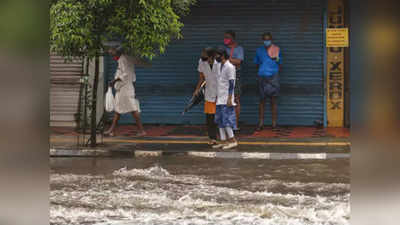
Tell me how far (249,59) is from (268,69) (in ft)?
3.53

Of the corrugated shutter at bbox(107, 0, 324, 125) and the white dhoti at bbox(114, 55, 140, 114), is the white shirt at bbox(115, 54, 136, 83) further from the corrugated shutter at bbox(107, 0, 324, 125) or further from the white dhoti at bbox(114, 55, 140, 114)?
the corrugated shutter at bbox(107, 0, 324, 125)

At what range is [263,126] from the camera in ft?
44.4

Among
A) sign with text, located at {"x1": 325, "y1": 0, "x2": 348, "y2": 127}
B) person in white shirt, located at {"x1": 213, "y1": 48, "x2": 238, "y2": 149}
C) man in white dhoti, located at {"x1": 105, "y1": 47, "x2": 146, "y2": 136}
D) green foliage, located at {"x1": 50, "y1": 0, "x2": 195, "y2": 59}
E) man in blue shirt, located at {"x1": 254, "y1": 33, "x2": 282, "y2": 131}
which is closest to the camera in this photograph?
green foliage, located at {"x1": 50, "y1": 0, "x2": 195, "y2": 59}

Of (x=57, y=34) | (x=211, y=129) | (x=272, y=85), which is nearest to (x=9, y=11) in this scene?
(x=57, y=34)

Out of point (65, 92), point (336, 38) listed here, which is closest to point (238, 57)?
point (336, 38)

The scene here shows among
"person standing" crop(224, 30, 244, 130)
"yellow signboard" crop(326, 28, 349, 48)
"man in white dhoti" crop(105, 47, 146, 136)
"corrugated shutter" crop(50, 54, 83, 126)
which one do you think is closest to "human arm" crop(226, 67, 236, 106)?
"person standing" crop(224, 30, 244, 130)

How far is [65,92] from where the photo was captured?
1398 centimetres

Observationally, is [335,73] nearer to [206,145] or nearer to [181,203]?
[206,145]

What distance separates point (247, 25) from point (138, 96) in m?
3.21

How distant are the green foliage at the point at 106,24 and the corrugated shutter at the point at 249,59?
386 cm

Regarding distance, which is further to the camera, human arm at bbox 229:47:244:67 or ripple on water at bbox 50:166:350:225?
human arm at bbox 229:47:244:67

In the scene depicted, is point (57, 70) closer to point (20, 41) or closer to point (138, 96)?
point (138, 96)

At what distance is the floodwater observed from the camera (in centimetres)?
553

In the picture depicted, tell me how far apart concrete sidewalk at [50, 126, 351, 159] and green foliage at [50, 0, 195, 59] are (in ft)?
5.89
